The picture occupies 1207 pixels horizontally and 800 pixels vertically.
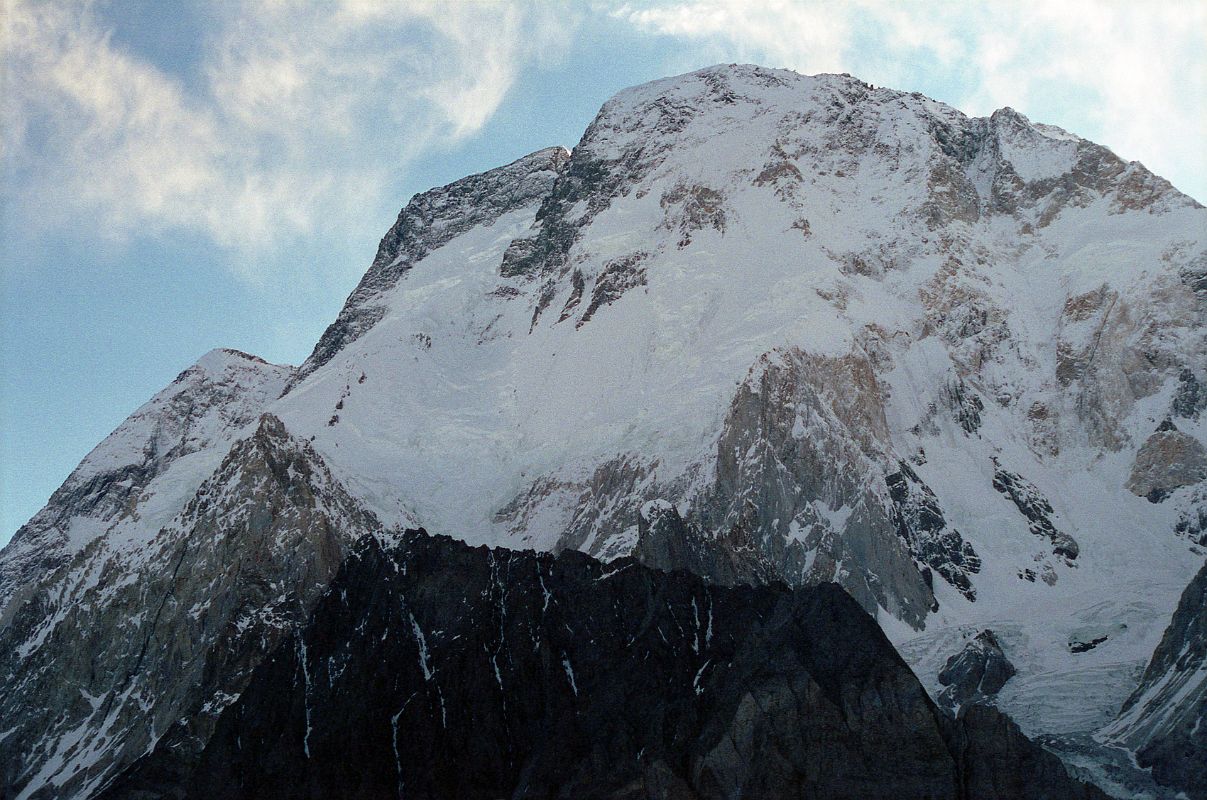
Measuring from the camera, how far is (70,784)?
154 m

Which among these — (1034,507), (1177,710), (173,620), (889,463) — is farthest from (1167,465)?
(173,620)

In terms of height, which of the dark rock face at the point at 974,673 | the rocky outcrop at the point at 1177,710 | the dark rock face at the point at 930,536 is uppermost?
the dark rock face at the point at 930,536

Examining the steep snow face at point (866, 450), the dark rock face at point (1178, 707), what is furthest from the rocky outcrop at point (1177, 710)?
the steep snow face at point (866, 450)

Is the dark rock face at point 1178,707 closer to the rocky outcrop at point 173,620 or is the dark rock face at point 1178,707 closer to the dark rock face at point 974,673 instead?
the dark rock face at point 974,673

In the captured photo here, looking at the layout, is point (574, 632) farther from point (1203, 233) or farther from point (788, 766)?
point (1203, 233)

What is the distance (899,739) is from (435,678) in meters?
46.6

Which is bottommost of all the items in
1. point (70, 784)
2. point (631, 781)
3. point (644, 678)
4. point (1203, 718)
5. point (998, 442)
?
point (1203, 718)

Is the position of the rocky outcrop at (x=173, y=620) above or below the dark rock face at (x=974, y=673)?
above

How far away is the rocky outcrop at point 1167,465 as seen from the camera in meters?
176

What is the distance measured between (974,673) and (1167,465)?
49234mm

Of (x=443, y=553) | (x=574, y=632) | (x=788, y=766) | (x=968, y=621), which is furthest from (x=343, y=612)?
(x=968, y=621)

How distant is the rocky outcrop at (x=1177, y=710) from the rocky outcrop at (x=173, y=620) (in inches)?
3360

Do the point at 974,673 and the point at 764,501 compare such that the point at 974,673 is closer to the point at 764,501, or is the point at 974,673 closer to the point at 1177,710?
the point at 764,501

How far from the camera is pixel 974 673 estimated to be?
145625 millimetres
